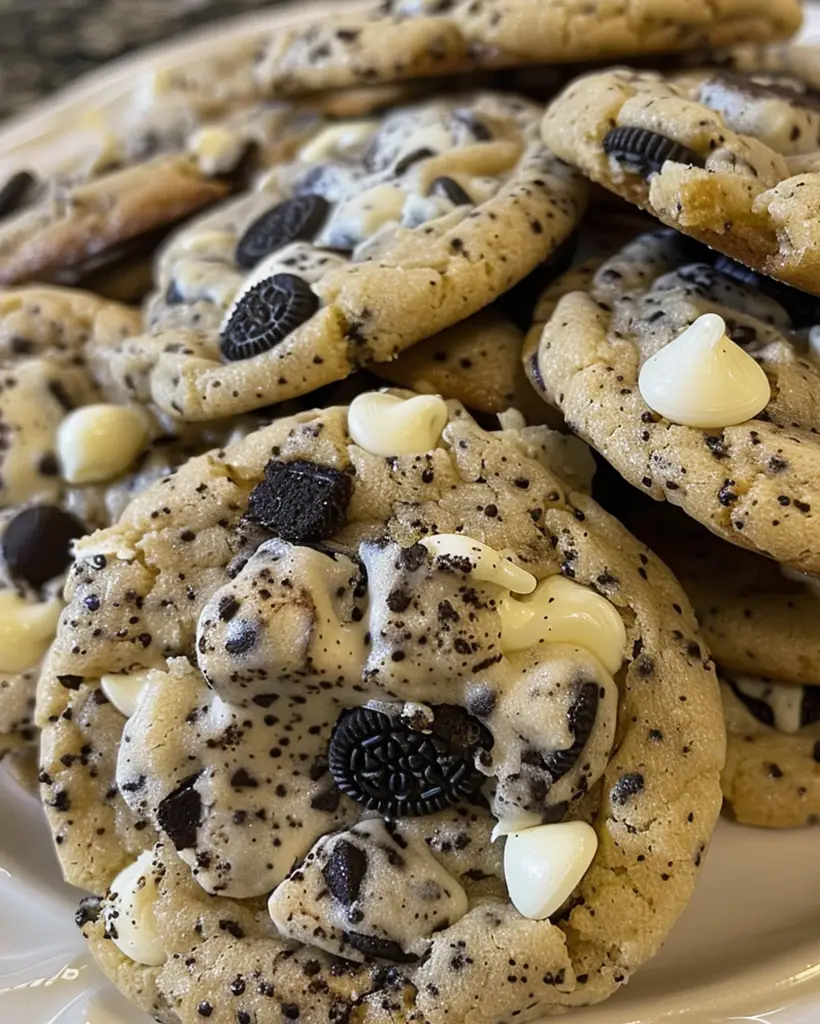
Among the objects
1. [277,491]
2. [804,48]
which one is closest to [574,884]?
[277,491]

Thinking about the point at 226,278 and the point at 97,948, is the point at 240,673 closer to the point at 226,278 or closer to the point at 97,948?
the point at 97,948

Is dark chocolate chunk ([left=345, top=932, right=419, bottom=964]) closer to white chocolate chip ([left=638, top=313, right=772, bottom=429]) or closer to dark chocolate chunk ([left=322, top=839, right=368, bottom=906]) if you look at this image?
dark chocolate chunk ([left=322, top=839, right=368, bottom=906])

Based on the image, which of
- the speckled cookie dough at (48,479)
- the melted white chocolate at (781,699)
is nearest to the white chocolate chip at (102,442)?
the speckled cookie dough at (48,479)

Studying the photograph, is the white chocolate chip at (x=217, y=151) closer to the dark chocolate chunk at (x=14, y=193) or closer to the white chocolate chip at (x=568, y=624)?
the dark chocolate chunk at (x=14, y=193)

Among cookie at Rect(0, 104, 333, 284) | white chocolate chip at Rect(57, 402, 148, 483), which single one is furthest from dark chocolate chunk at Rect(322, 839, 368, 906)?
cookie at Rect(0, 104, 333, 284)

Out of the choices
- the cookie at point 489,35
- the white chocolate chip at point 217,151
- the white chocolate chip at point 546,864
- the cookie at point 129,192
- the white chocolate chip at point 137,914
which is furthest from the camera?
the white chocolate chip at point 217,151

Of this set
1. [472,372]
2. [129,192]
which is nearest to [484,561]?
[472,372]

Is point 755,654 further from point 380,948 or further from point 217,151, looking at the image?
point 217,151
